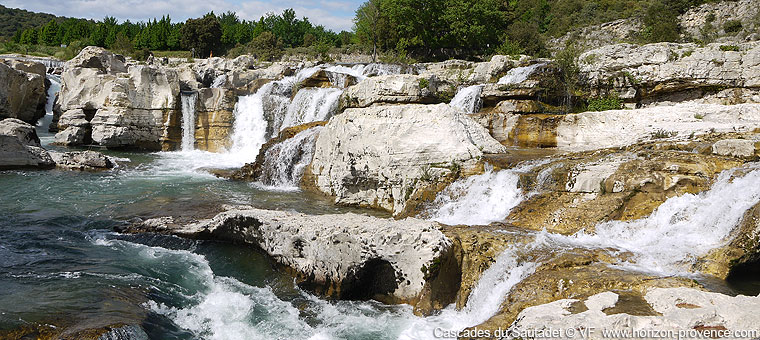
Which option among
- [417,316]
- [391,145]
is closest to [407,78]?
[391,145]

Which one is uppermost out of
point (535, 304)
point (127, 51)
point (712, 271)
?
point (127, 51)

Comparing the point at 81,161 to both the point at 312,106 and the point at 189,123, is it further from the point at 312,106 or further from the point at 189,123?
the point at 312,106

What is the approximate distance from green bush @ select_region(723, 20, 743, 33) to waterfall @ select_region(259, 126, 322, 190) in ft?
93.1

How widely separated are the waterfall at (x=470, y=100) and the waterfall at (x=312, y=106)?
4.69 m

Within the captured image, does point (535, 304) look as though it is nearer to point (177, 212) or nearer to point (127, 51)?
point (177, 212)

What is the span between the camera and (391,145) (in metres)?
11.0

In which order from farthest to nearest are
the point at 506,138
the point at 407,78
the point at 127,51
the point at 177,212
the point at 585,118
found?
the point at 127,51 → the point at 407,78 → the point at 506,138 → the point at 585,118 → the point at 177,212

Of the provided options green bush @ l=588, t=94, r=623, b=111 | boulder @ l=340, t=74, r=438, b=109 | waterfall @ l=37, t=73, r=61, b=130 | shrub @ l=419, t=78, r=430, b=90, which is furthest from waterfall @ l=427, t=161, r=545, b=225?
waterfall @ l=37, t=73, r=61, b=130

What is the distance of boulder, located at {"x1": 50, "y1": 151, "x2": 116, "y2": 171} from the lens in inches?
617

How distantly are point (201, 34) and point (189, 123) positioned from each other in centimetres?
3452

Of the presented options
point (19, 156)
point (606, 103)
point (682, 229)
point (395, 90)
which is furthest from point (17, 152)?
point (606, 103)

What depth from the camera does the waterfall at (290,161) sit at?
13.9m

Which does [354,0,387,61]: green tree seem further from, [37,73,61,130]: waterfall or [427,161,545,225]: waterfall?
[427,161,545,225]: waterfall

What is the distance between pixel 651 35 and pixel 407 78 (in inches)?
797
